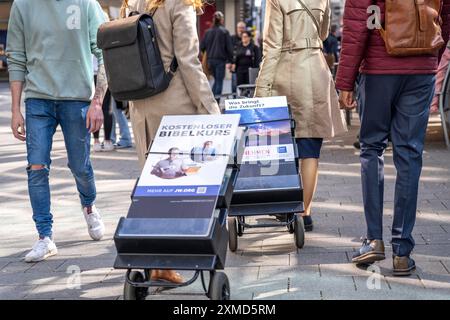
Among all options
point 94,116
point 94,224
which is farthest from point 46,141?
point 94,224

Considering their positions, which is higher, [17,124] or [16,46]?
[16,46]

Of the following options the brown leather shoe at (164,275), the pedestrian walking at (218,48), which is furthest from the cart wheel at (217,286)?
the pedestrian walking at (218,48)

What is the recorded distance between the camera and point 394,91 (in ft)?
16.8

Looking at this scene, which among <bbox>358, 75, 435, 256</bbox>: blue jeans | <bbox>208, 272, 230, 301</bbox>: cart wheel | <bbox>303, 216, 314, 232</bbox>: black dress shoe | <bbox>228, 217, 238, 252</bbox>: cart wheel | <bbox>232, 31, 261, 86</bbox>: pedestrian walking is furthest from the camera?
<bbox>232, 31, 261, 86</bbox>: pedestrian walking

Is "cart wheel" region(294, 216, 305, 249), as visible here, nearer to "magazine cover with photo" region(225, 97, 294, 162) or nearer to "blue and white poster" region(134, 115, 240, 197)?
"magazine cover with photo" region(225, 97, 294, 162)

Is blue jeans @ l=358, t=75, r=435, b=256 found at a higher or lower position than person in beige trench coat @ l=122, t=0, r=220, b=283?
lower

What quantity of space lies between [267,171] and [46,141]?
152 centimetres

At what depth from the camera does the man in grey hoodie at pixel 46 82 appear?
19.3 feet

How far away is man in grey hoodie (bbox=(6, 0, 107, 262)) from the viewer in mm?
5875

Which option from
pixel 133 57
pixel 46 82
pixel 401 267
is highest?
pixel 133 57

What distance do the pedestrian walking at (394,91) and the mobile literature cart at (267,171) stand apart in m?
0.75

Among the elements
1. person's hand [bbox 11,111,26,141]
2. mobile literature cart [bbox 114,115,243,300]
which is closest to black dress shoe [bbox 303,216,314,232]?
mobile literature cart [bbox 114,115,243,300]

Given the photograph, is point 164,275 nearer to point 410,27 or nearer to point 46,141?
point 46,141

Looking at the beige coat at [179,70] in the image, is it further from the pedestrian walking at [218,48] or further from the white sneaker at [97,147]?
the pedestrian walking at [218,48]
